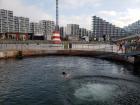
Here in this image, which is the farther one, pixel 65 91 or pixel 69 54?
pixel 69 54

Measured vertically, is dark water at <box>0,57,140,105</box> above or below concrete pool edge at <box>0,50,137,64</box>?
below

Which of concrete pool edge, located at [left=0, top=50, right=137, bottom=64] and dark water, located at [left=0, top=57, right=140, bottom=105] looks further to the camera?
concrete pool edge, located at [left=0, top=50, right=137, bottom=64]

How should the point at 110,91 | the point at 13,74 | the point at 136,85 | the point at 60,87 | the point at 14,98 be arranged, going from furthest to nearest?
1. the point at 13,74
2. the point at 136,85
3. the point at 60,87
4. the point at 110,91
5. the point at 14,98

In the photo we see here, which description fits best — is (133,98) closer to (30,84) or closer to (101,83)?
(101,83)

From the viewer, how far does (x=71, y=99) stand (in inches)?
877

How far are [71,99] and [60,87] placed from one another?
5339 millimetres

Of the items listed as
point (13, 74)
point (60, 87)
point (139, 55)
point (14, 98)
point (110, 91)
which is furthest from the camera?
point (139, 55)

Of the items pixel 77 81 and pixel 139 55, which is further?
pixel 139 55

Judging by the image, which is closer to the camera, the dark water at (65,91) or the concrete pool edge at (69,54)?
the dark water at (65,91)

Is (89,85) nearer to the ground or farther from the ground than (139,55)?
nearer to the ground

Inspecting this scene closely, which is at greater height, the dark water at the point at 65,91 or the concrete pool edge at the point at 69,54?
the concrete pool edge at the point at 69,54

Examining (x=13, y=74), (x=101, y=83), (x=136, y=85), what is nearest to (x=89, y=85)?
(x=101, y=83)

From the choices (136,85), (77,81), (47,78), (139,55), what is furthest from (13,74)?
(139,55)

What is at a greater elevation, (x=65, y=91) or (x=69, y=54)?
(x=69, y=54)
